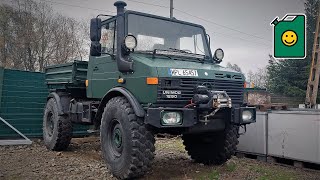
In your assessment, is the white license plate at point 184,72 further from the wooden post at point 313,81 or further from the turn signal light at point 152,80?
the wooden post at point 313,81

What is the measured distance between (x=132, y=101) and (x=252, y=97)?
10.2 metres

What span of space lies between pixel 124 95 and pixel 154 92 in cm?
62

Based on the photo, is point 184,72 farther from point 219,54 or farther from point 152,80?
point 219,54

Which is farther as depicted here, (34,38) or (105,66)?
(34,38)

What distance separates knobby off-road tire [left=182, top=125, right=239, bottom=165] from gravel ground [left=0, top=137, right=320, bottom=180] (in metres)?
0.17

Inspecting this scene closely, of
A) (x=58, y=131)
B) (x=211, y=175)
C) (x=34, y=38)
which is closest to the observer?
(x=211, y=175)

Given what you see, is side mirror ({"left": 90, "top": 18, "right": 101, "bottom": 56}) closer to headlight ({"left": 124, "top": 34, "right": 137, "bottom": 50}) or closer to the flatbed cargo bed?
headlight ({"left": 124, "top": 34, "right": 137, "bottom": 50})

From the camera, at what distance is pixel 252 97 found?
47.7ft

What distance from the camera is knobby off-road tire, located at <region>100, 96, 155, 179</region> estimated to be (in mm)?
5184

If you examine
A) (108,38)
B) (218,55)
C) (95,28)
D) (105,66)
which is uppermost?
(95,28)

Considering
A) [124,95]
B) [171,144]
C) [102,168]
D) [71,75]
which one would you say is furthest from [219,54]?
[171,144]

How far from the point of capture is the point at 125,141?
532 cm

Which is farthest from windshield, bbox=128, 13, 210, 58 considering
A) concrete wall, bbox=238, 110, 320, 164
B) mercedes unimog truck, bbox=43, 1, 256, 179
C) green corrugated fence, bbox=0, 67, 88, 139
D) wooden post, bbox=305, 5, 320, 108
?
wooden post, bbox=305, 5, 320, 108

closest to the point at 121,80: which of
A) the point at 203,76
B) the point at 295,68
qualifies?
the point at 203,76
